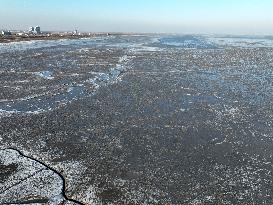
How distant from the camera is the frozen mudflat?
8274 millimetres

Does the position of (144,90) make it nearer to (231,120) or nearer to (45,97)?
(45,97)

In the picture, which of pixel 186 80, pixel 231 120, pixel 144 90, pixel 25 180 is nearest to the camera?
pixel 25 180

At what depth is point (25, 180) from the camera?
8.65m

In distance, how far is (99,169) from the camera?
9414 millimetres

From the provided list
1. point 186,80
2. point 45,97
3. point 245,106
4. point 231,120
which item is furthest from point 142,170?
point 186,80

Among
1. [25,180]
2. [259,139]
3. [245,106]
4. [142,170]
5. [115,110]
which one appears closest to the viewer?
[25,180]

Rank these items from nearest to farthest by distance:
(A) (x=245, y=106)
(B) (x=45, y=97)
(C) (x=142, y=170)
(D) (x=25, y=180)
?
(D) (x=25, y=180)
(C) (x=142, y=170)
(A) (x=245, y=106)
(B) (x=45, y=97)

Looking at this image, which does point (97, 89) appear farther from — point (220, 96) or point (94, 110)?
point (220, 96)

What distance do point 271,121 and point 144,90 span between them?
7.55 m

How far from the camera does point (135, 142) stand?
11.5 m

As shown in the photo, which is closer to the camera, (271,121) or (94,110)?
(271,121)

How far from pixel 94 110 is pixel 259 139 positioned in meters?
6.72

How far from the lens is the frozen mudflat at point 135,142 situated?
8274mm

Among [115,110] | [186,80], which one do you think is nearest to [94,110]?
[115,110]
